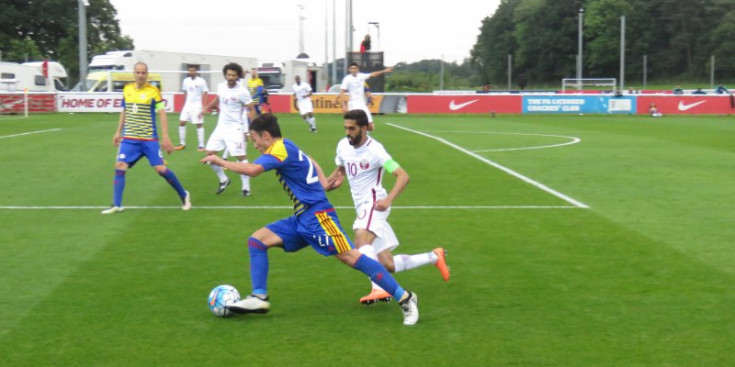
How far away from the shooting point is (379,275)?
686 cm

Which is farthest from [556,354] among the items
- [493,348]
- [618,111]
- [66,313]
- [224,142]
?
[618,111]

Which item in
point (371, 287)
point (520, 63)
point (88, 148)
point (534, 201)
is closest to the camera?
point (371, 287)

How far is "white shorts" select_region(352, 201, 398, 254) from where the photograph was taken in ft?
24.7

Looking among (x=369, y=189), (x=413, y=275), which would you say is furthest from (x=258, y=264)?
(x=413, y=275)

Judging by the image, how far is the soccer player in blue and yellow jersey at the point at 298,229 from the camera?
6.82 meters

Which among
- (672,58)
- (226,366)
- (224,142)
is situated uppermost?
(672,58)

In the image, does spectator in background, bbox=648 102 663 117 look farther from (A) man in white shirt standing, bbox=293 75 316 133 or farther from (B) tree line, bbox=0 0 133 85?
(B) tree line, bbox=0 0 133 85

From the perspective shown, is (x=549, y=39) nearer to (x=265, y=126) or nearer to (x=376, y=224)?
(x=376, y=224)

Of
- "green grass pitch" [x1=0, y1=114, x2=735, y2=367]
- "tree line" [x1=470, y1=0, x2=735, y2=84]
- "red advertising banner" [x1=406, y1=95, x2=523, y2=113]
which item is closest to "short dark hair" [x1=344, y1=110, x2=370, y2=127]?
"green grass pitch" [x1=0, y1=114, x2=735, y2=367]

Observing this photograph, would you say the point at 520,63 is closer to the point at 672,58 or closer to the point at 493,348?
the point at 672,58

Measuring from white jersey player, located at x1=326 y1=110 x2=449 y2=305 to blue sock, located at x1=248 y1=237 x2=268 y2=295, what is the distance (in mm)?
773

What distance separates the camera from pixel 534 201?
1355 centimetres

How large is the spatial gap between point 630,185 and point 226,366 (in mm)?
11118

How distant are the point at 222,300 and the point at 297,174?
1140 millimetres
